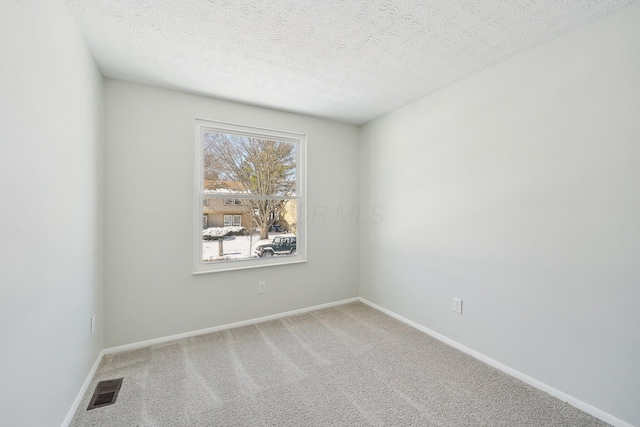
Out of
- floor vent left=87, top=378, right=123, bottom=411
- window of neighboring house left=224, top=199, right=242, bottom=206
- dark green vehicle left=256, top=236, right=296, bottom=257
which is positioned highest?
window of neighboring house left=224, top=199, right=242, bottom=206

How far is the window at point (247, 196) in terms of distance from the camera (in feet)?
8.99

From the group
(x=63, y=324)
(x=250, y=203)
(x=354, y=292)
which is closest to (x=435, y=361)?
(x=354, y=292)

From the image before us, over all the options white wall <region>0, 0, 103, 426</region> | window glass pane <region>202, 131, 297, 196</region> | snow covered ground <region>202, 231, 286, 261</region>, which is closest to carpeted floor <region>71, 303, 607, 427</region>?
white wall <region>0, 0, 103, 426</region>

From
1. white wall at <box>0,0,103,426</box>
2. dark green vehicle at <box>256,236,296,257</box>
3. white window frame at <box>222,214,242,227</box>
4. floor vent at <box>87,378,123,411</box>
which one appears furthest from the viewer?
dark green vehicle at <box>256,236,296,257</box>

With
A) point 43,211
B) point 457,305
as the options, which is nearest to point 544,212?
point 457,305

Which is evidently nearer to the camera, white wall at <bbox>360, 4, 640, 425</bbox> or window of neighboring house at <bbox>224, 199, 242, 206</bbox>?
white wall at <bbox>360, 4, 640, 425</bbox>

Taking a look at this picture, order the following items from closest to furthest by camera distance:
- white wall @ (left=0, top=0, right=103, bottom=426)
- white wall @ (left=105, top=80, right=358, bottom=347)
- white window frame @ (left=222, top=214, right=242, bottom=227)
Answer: white wall @ (left=0, top=0, right=103, bottom=426) → white wall @ (left=105, top=80, right=358, bottom=347) → white window frame @ (left=222, top=214, right=242, bottom=227)

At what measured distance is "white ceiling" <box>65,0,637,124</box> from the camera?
4.94 ft

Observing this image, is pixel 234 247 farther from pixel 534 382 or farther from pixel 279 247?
pixel 534 382

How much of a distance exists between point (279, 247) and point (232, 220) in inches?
25.2

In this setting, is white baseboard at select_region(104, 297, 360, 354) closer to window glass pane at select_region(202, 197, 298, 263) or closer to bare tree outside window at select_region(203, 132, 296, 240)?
window glass pane at select_region(202, 197, 298, 263)

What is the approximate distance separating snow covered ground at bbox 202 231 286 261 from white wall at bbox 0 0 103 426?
0.97 metres

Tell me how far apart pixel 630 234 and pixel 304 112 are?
2830 millimetres

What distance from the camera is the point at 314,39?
1784mm
